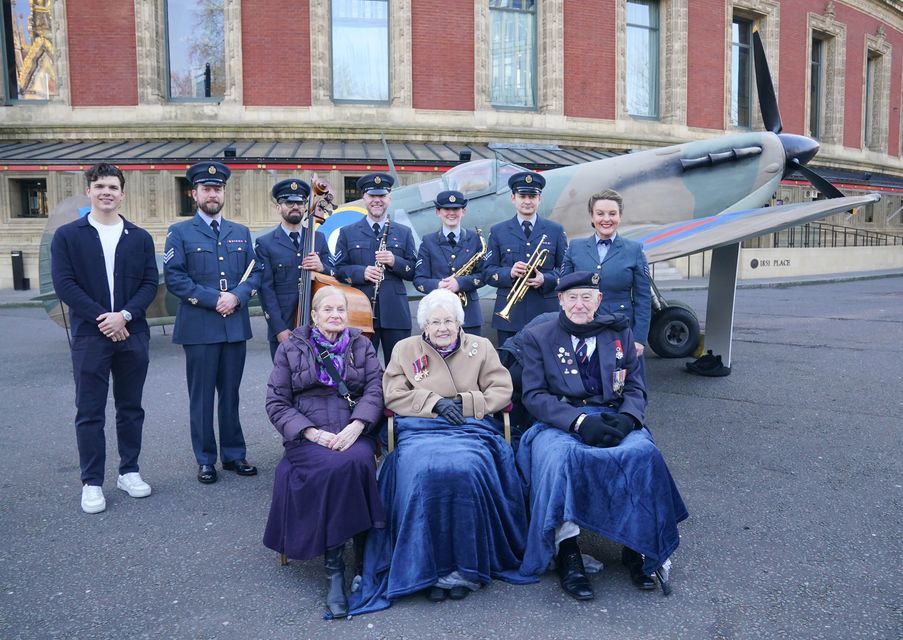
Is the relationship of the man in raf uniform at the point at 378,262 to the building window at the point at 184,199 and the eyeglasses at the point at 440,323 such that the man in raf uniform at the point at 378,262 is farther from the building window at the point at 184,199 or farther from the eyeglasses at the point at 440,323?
the building window at the point at 184,199

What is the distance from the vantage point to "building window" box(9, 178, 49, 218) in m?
19.6

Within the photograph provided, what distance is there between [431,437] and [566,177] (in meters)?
6.12

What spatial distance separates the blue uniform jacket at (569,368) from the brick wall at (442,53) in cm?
1938

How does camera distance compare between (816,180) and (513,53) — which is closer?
(816,180)

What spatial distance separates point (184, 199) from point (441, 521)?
61.9 ft

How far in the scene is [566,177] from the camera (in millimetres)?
8773

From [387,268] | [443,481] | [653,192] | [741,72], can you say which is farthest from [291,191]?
[741,72]

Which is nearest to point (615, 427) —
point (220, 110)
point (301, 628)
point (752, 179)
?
point (301, 628)

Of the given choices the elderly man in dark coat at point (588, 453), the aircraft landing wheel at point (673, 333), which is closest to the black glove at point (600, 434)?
the elderly man in dark coat at point (588, 453)

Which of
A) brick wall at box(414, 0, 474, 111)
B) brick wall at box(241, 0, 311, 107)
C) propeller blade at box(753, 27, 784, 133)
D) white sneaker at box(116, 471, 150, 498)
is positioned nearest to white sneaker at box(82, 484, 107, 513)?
white sneaker at box(116, 471, 150, 498)

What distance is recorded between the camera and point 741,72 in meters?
28.4

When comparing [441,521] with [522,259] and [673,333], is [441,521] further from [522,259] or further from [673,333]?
[673,333]

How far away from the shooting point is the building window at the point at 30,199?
19641 mm

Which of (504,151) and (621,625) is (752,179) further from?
(504,151)
